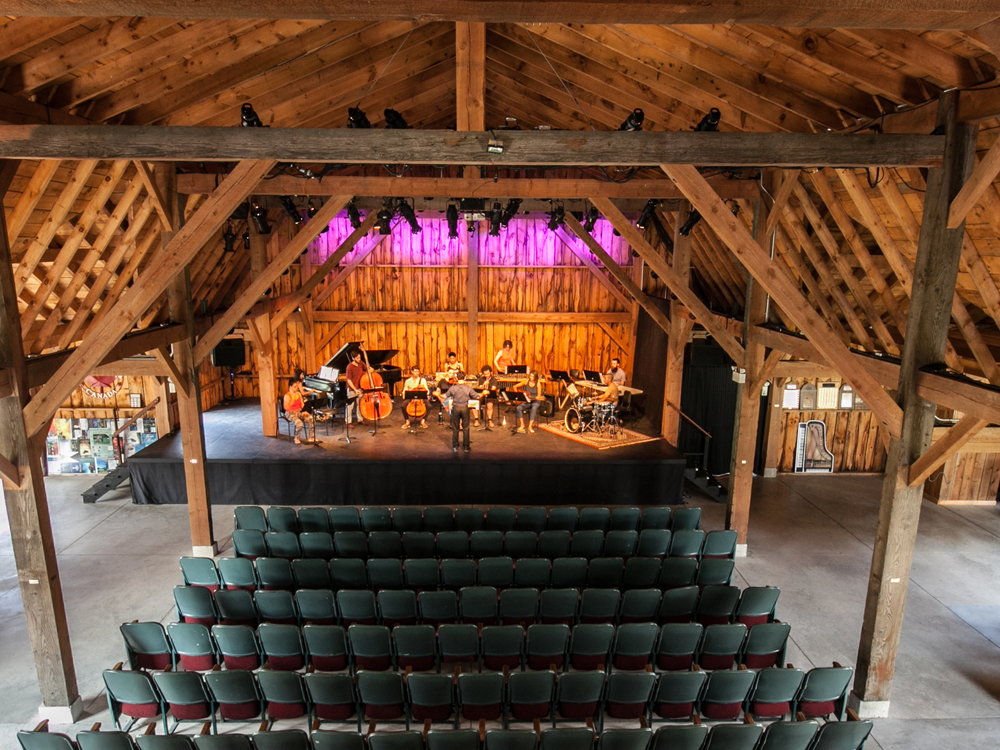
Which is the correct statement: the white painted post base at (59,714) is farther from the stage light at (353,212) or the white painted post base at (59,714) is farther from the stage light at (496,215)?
→ the stage light at (496,215)

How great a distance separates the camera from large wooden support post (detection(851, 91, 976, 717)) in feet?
18.6

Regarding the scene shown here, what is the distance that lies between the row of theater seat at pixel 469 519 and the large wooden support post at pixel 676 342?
420 centimetres

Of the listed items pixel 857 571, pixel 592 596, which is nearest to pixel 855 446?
pixel 857 571

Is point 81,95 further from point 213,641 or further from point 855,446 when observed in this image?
point 855,446

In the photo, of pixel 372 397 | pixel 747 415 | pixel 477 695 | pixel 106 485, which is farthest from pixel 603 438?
pixel 106 485

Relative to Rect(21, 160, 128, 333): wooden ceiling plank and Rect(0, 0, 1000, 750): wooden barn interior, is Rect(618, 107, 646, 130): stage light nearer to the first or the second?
Rect(0, 0, 1000, 750): wooden barn interior

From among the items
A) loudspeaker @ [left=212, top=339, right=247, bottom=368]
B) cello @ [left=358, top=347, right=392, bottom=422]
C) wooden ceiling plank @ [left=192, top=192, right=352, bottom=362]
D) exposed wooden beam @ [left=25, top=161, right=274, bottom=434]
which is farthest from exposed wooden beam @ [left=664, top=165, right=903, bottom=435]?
loudspeaker @ [left=212, top=339, right=247, bottom=368]

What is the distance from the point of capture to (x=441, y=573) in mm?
7387

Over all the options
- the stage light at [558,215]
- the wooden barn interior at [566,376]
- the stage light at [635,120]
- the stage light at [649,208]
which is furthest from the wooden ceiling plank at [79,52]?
the stage light at [558,215]

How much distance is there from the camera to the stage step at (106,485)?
12.0 meters

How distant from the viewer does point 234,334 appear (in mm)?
15297

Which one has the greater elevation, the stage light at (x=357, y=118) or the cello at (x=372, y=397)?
the stage light at (x=357, y=118)

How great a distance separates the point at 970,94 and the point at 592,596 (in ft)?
19.9

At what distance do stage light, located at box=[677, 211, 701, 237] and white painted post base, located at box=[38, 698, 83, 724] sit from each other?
11033 mm
